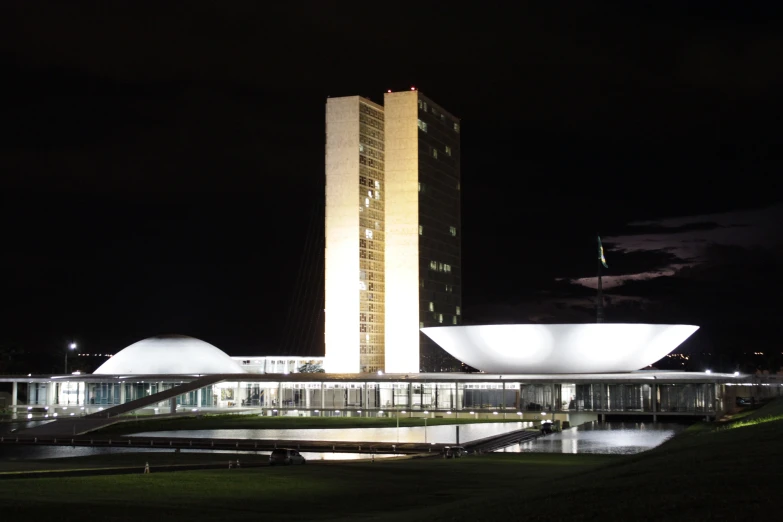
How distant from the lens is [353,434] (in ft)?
173

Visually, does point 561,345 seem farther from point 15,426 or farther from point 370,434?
point 15,426

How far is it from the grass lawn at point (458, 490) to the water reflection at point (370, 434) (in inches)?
431

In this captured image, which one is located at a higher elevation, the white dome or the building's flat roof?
the white dome

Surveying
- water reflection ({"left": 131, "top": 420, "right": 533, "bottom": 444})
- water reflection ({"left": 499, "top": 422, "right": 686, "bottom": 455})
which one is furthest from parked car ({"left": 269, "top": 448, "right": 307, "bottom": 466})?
water reflection ({"left": 499, "top": 422, "right": 686, "bottom": 455})

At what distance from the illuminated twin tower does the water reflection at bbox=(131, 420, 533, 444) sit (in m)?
33.4

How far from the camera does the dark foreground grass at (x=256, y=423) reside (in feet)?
194

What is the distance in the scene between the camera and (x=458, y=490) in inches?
1088

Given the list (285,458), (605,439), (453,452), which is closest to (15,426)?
(285,458)

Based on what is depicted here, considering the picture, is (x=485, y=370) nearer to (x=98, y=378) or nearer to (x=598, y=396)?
(x=598, y=396)

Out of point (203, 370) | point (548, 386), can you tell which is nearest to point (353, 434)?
point (548, 386)

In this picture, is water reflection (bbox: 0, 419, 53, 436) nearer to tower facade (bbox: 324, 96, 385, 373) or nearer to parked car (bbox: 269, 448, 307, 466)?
parked car (bbox: 269, 448, 307, 466)

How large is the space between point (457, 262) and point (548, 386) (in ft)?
126

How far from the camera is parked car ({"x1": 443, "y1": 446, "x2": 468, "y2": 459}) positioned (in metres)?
40.1

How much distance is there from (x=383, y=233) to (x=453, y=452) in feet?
185
